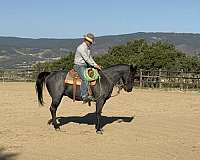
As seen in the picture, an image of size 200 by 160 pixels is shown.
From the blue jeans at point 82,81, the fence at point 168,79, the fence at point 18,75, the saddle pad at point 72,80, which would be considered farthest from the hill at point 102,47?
the blue jeans at point 82,81

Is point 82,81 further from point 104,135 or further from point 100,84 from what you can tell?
point 104,135

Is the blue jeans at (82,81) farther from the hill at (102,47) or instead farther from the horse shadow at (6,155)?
the hill at (102,47)

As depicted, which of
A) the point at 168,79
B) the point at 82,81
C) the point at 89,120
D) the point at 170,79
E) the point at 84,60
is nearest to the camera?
the point at 84,60

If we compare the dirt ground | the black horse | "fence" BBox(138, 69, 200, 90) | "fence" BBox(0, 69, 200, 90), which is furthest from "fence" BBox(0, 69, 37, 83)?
the black horse

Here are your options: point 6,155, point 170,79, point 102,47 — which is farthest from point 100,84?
point 102,47

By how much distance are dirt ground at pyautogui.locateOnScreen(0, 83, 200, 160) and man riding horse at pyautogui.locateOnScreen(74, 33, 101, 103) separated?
0.99 meters

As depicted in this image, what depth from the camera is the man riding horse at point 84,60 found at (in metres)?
10.5

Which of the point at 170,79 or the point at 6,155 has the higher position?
the point at 170,79

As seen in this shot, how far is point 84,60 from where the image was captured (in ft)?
34.9

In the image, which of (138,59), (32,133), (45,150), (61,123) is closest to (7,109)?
(61,123)

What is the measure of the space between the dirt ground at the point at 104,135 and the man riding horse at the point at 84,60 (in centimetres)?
99

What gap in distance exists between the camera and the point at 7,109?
15.5 meters

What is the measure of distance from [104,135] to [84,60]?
1852 mm

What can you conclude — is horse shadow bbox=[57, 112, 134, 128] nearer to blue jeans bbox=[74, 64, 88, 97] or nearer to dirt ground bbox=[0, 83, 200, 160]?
dirt ground bbox=[0, 83, 200, 160]
